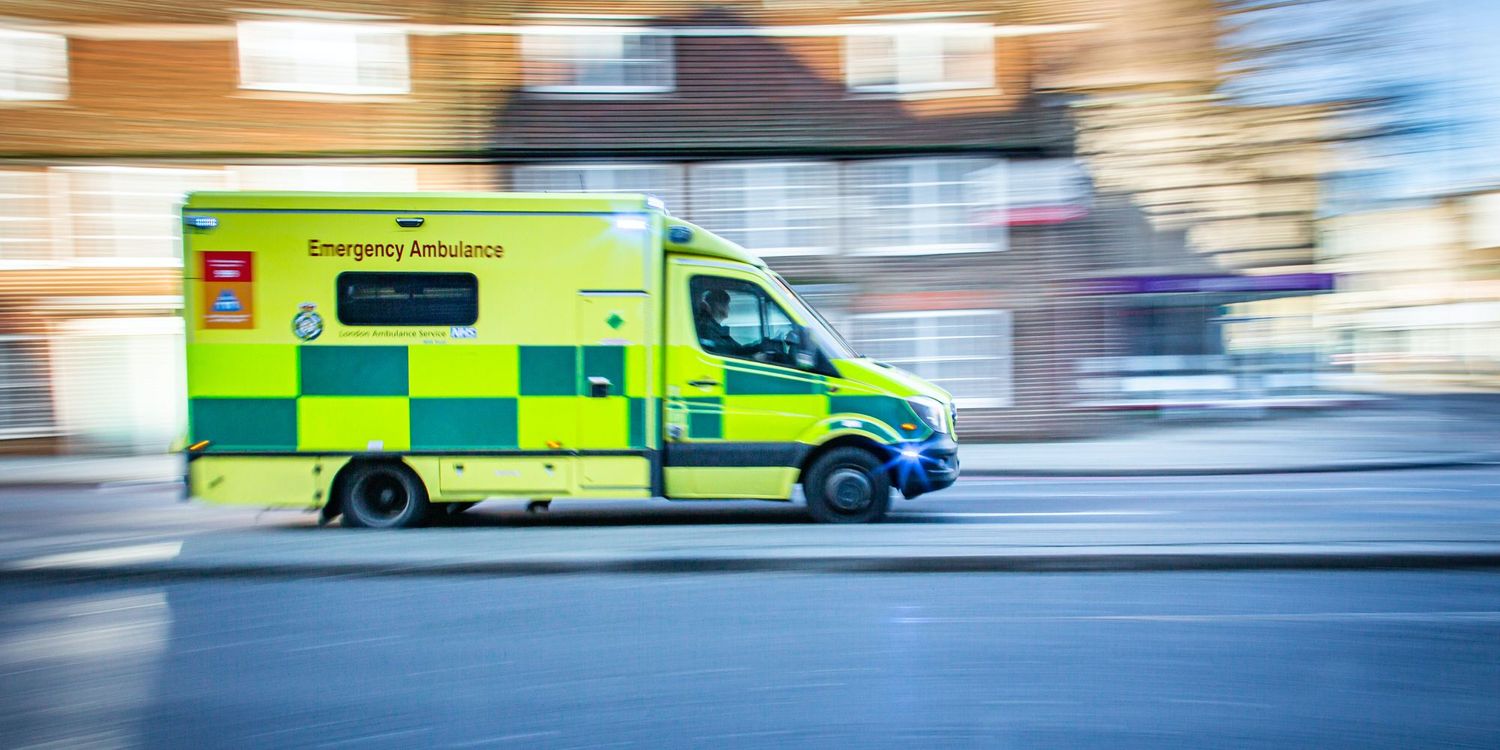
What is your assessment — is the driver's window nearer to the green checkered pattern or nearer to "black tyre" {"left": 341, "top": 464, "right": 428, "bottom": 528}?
the green checkered pattern

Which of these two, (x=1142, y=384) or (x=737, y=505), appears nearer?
(x=737, y=505)

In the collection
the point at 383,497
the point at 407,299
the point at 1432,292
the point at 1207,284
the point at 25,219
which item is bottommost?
the point at 383,497

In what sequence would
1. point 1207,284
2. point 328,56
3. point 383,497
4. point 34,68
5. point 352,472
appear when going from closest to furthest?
1. point 352,472
2. point 383,497
3. point 34,68
4. point 328,56
5. point 1207,284

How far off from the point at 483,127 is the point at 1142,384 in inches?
504

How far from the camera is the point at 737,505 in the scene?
35.9ft

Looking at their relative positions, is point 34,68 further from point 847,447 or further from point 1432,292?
point 1432,292

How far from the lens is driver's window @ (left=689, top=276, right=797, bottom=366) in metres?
9.01

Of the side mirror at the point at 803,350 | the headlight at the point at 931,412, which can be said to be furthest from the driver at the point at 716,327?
the headlight at the point at 931,412

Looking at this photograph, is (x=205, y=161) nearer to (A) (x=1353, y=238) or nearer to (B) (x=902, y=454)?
(B) (x=902, y=454)

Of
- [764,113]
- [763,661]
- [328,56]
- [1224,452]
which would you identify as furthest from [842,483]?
[328,56]

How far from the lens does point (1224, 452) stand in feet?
54.5

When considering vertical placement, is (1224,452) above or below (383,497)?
below

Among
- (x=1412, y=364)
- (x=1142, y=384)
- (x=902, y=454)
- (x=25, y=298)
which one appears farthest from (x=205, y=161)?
(x=1412, y=364)

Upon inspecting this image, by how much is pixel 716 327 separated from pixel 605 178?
10996mm
